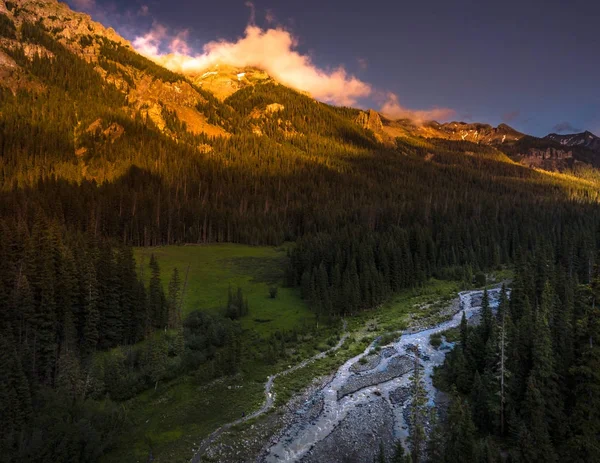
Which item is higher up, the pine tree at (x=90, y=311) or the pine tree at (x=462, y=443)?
the pine tree at (x=90, y=311)

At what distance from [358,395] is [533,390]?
19603 mm

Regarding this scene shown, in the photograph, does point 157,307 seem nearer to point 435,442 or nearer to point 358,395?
point 358,395

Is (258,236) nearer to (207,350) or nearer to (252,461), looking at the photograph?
(207,350)

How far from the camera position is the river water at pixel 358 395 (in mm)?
35156

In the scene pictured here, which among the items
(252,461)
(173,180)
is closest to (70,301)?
(252,461)

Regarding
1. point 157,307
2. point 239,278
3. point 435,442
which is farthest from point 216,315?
point 435,442

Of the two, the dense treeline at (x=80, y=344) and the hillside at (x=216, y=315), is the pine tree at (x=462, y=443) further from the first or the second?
the dense treeline at (x=80, y=344)

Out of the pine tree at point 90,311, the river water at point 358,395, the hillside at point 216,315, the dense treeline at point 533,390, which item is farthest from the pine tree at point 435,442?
the pine tree at point 90,311

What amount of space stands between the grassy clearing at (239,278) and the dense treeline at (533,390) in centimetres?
3921

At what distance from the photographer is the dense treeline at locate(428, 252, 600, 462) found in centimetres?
2719

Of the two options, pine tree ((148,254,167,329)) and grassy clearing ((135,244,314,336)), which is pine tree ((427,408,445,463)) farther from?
pine tree ((148,254,167,329))

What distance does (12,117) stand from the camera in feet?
618

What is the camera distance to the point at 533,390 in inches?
1221

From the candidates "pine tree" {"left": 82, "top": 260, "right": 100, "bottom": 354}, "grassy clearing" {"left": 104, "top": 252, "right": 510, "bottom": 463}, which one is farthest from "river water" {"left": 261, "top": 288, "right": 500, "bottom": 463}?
"pine tree" {"left": 82, "top": 260, "right": 100, "bottom": 354}
